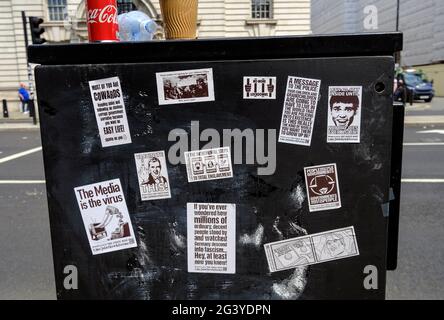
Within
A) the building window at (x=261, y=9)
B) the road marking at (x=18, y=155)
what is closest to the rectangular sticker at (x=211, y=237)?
the road marking at (x=18, y=155)

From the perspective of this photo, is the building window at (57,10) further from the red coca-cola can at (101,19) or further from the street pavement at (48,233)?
the red coca-cola can at (101,19)

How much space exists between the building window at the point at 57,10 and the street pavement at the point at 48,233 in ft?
69.5

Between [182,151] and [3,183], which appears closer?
[182,151]

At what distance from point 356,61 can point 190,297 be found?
0.94 m

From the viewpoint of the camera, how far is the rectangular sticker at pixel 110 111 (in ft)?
4.55

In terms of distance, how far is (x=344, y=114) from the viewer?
1.37m

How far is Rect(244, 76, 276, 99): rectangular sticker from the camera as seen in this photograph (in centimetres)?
135

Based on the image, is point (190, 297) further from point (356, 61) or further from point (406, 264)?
point (406, 264)

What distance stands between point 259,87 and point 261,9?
29495 millimetres

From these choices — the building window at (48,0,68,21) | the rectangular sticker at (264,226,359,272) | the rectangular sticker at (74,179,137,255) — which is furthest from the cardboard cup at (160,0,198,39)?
the building window at (48,0,68,21)

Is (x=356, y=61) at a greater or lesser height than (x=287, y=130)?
greater

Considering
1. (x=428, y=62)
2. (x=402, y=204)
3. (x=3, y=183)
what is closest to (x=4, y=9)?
(x=3, y=183)

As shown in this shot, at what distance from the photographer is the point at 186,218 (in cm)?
145

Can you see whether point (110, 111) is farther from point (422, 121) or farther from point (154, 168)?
point (422, 121)
